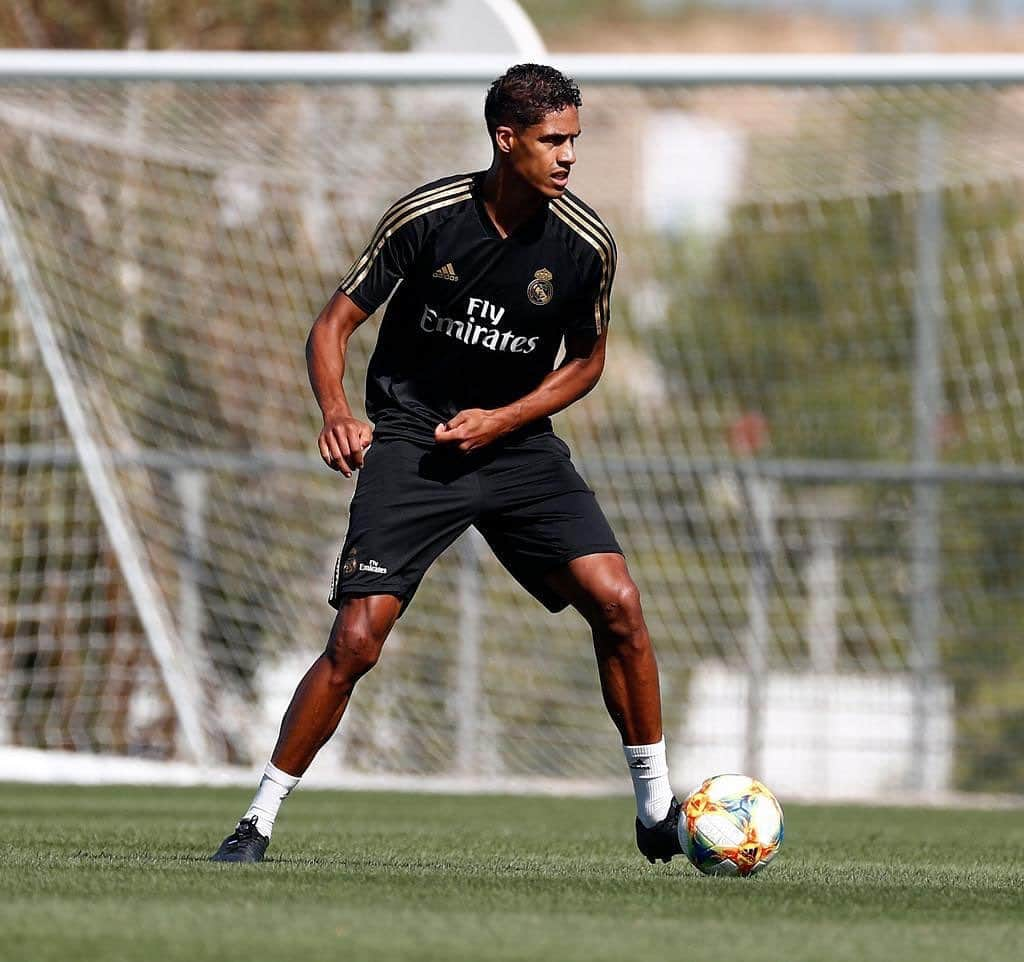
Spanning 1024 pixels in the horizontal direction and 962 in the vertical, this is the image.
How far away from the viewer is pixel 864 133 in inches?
558

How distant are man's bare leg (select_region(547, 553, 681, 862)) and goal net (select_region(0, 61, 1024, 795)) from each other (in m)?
6.51

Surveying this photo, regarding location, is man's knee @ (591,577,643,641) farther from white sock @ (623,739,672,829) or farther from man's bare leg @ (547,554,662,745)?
white sock @ (623,739,672,829)

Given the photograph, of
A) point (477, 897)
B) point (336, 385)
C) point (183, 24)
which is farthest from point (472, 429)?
point (183, 24)

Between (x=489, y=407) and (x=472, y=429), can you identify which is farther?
(x=489, y=407)

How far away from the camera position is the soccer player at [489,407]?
6.37 m

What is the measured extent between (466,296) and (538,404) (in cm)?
38

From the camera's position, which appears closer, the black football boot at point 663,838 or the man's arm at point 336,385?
the man's arm at point 336,385

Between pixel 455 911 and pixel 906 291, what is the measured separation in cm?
1319

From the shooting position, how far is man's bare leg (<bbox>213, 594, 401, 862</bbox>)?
630 cm

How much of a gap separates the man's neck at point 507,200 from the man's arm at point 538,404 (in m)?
0.41

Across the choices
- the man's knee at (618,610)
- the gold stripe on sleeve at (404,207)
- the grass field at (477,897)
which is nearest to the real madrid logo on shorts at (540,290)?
the gold stripe on sleeve at (404,207)

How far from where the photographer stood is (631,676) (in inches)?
263

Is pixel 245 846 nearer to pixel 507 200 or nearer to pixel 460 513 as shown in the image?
pixel 460 513

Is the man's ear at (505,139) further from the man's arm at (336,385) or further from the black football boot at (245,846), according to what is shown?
the black football boot at (245,846)
